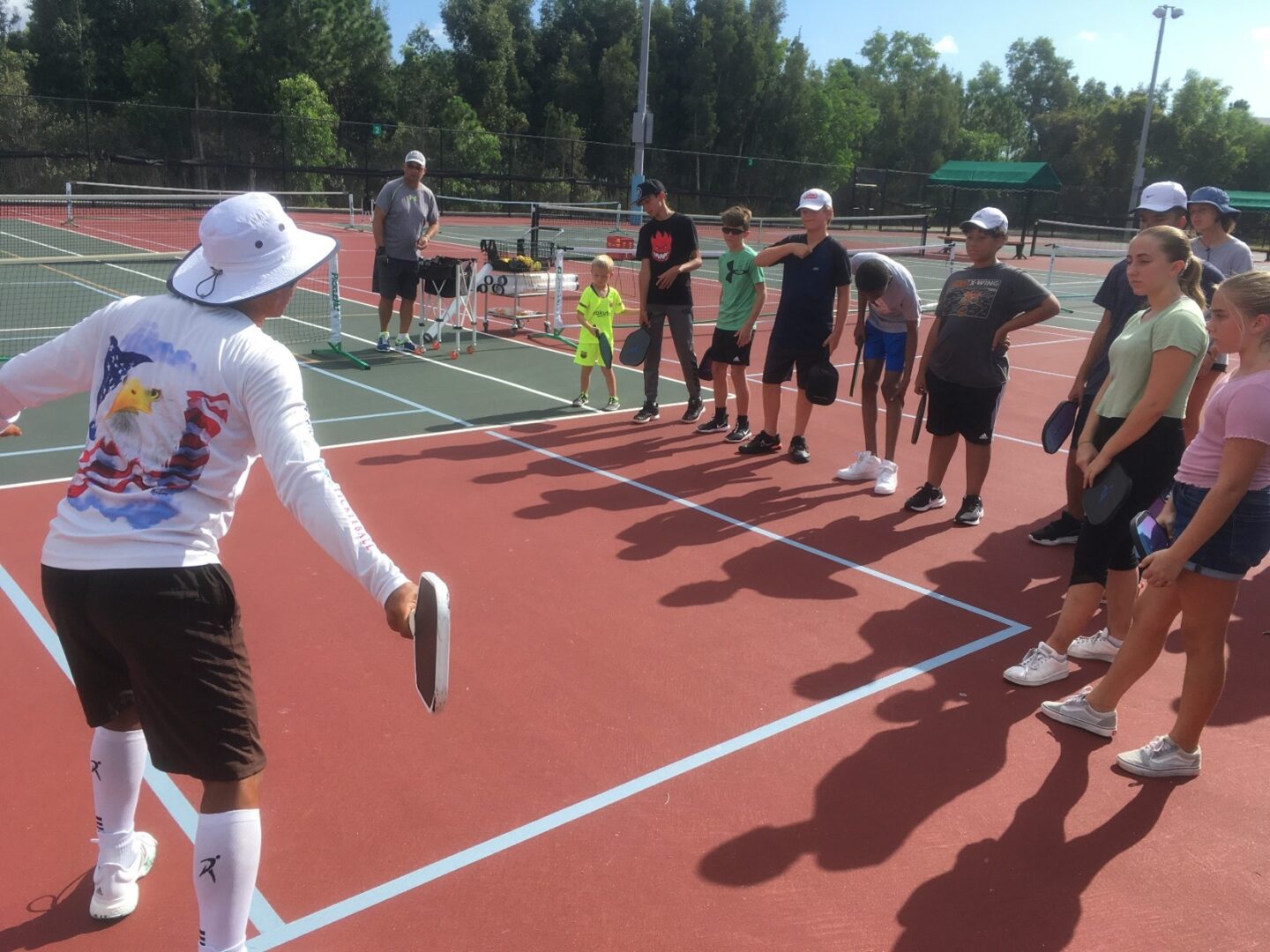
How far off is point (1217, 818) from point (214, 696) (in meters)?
3.62

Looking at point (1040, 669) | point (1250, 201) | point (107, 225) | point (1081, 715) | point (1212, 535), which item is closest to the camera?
point (1212, 535)

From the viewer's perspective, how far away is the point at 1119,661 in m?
4.18

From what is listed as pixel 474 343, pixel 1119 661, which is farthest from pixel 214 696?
pixel 474 343

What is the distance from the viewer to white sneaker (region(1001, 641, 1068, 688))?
479cm

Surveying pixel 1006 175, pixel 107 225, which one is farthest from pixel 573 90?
pixel 107 225

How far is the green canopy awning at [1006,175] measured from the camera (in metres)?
41.9

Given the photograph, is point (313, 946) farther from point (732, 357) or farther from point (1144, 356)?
point (732, 357)

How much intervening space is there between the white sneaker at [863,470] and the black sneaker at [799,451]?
1.41 ft

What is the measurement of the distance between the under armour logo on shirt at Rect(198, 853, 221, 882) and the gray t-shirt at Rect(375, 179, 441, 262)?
31.4ft

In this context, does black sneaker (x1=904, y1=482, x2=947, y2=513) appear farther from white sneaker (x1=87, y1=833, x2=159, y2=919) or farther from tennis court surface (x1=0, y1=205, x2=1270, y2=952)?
white sneaker (x1=87, y1=833, x2=159, y2=919)

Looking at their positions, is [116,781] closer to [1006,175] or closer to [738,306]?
[738,306]

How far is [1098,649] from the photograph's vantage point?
5.09m

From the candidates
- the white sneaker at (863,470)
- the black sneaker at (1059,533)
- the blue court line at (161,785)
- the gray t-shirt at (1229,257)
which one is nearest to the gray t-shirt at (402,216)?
the white sneaker at (863,470)

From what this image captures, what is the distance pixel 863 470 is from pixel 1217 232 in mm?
2916
